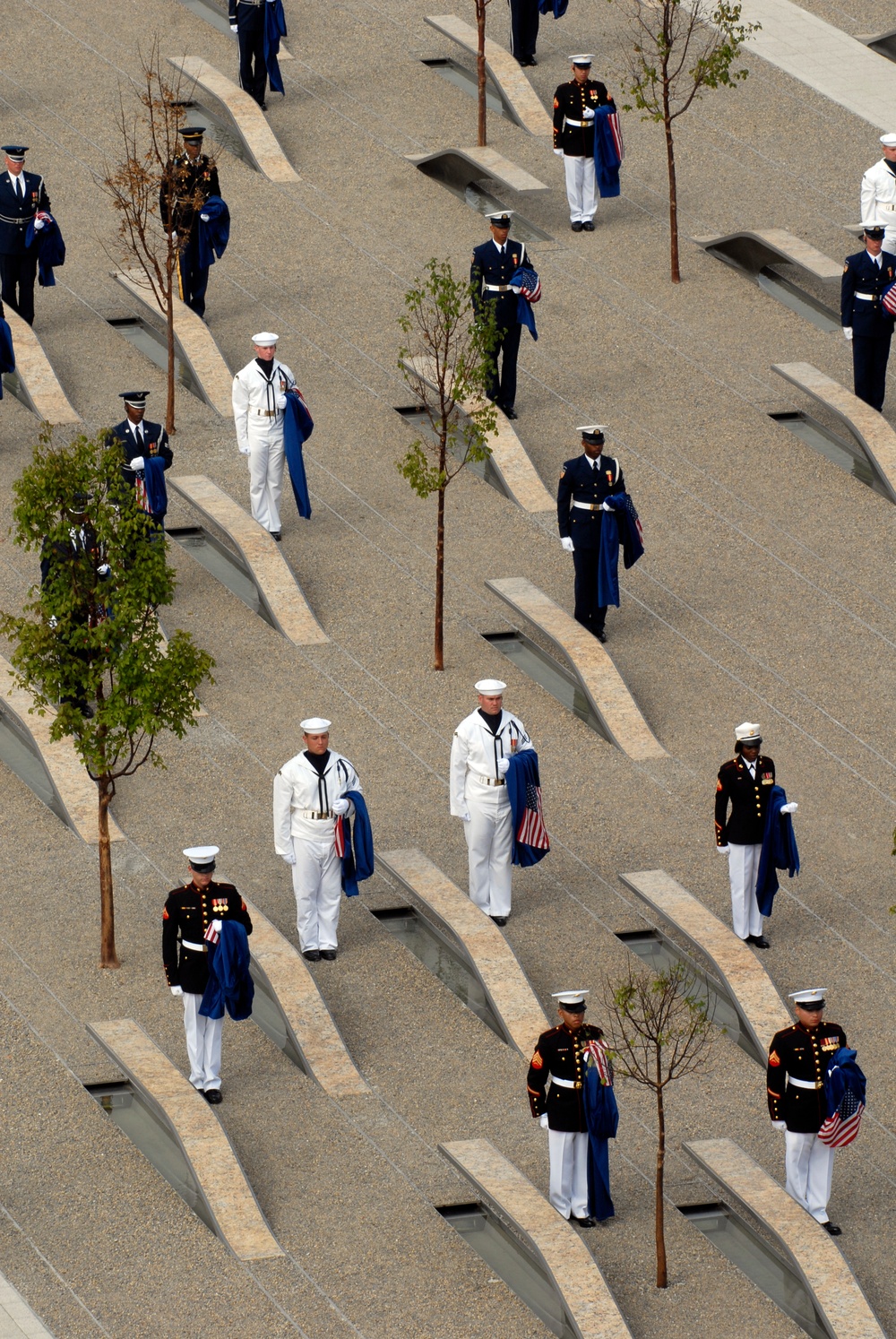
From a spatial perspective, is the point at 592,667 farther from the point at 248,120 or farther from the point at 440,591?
the point at 248,120

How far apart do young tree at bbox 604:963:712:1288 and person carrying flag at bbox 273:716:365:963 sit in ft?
6.34

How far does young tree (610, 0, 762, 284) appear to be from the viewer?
25906 mm

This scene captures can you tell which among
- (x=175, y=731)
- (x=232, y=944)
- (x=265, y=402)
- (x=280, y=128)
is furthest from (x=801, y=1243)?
(x=280, y=128)

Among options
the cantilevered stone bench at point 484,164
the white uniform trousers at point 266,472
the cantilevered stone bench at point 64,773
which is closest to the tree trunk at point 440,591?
the white uniform trousers at point 266,472

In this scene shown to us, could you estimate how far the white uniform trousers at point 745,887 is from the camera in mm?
18547

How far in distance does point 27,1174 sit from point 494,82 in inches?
649

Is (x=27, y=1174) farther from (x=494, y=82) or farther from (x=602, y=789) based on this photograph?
(x=494, y=82)

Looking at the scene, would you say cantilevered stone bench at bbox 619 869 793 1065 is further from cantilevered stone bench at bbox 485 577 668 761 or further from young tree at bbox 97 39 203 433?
young tree at bbox 97 39 203 433

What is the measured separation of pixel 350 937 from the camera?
1873 cm

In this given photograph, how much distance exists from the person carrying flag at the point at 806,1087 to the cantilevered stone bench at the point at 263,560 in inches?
259

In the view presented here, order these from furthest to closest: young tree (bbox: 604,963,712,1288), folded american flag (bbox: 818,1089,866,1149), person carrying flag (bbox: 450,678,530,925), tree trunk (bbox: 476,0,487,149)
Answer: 1. tree trunk (bbox: 476,0,487,149)
2. person carrying flag (bbox: 450,678,530,925)
3. folded american flag (bbox: 818,1089,866,1149)
4. young tree (bbox: 604,963,712,1288)

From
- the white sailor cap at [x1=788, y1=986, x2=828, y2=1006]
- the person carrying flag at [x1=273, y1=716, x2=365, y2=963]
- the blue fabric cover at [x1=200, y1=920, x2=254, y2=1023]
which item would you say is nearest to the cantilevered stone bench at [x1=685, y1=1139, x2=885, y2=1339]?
the white sailor cap at [x1=788, y1=986, x2=828, y2=1006]

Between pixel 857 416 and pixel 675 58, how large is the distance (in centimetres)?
826

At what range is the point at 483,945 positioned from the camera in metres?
18.2
